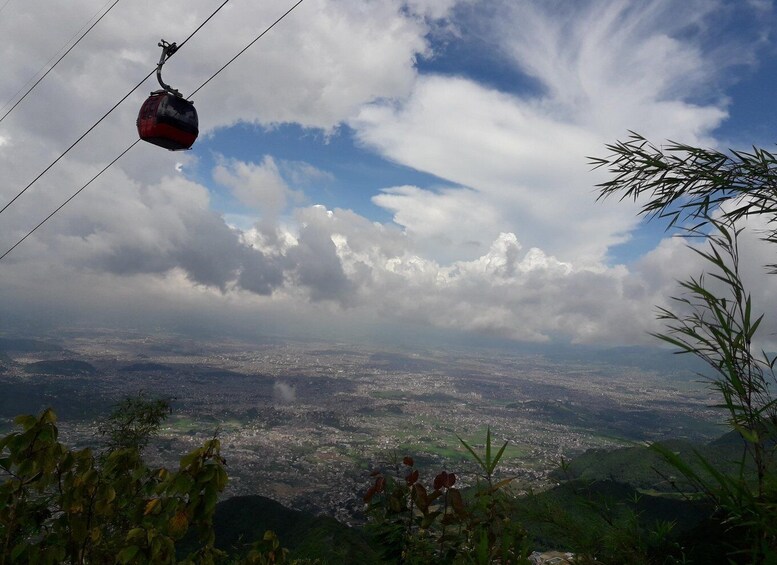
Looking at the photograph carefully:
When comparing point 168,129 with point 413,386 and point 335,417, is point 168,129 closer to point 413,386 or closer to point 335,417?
point 335,417

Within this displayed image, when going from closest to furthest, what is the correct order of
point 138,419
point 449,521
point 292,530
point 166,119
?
point 449,521, point 166,119, point 138,419, point 292,530

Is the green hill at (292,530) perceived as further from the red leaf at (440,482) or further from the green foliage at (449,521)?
the red leaf at (440,482)

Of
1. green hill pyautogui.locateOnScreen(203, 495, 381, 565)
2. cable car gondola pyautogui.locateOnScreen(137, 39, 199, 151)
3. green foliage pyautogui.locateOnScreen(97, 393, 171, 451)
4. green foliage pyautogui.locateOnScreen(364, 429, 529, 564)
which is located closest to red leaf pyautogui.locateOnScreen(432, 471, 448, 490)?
green foliage pyautogui.locateOnScreen(364, 429, 529, 564)

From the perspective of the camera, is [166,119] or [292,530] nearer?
[166,119]

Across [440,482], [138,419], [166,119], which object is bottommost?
[138,419]

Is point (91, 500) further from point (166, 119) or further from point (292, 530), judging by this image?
point (292, 530)

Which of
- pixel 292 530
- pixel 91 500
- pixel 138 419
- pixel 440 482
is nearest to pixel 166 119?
pixel 91 500

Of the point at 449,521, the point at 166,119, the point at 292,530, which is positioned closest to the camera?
the point at 449,521
